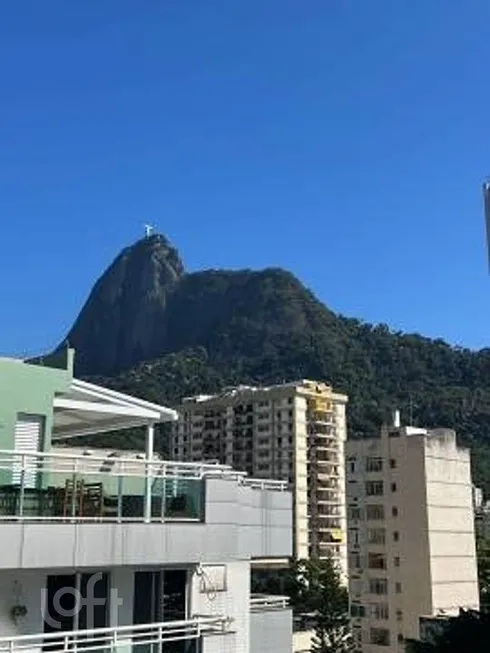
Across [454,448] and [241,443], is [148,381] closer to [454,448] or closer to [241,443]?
[241,443]

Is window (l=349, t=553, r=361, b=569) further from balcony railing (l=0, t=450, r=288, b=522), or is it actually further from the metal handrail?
balcony railing (l=0, t=450, r=288, b=522)

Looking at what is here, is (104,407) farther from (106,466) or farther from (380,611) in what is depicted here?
(380,611)

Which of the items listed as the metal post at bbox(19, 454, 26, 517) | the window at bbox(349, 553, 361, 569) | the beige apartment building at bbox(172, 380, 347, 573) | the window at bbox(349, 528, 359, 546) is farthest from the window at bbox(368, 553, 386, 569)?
the metal post at bbox(19, 454, 26, 517)

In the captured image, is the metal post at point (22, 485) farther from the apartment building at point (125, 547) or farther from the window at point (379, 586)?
the window at point (379, 586)

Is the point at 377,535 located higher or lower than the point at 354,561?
higher

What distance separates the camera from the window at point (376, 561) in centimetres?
6924

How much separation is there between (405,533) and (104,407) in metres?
57.1

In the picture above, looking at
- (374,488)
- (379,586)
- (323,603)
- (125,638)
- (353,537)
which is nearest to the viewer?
(125,638)

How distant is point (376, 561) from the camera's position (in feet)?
229

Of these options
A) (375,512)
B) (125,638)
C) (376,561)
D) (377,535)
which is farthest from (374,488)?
(125,638)

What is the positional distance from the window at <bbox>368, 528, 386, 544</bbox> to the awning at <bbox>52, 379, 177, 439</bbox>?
5684 cm

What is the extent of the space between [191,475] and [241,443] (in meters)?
113

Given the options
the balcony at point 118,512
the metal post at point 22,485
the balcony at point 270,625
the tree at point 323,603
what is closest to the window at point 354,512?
the tree at point 323,603

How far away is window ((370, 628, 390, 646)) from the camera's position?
2603 inches
